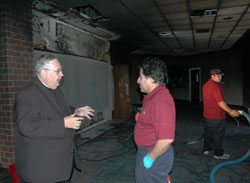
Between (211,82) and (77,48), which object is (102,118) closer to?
(77,48)

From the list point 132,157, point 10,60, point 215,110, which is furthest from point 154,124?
point 10,60

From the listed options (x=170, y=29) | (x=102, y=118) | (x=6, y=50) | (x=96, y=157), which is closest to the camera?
(x=6, y=50)

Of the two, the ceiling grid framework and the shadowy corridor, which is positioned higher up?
the ceiling grid framework

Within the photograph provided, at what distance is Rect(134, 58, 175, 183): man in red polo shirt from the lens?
138 cm

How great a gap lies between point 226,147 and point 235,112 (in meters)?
1.40

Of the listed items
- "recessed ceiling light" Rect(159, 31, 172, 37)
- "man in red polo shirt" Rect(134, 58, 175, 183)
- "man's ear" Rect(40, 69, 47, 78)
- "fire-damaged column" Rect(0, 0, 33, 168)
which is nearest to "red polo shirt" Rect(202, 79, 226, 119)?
"man in red polo shirt" Rect(134, 58, 175, 183)

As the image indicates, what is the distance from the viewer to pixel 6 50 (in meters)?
2.91

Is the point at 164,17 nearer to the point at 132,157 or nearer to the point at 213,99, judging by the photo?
the point at 213,99

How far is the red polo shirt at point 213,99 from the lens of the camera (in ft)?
10.4

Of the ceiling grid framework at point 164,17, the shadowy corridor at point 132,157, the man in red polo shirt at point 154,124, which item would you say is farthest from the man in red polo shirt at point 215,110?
the man in red polo shirt at point 154,124

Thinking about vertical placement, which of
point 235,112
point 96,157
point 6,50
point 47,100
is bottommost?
point 96,157

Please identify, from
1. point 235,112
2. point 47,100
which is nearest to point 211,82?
point 235,112

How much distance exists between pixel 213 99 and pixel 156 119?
2.25 meters

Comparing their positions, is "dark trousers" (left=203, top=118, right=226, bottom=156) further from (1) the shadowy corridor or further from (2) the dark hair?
(2) the dark hair
